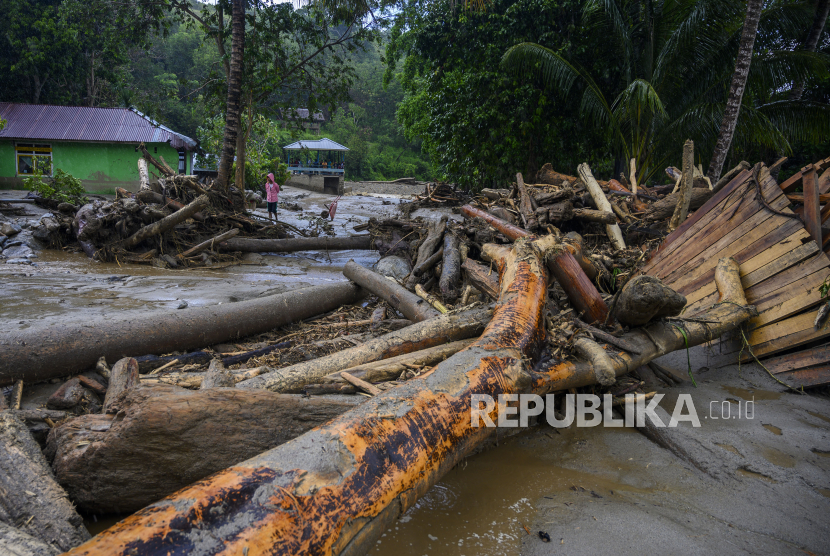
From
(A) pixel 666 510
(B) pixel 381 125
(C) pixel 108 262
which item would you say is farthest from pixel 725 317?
(B) pixel 381 125

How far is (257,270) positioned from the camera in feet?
26.1

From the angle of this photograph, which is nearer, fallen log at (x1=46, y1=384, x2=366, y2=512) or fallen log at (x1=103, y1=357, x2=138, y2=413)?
fallen log at (x1=46, y1=384, x2=366, y2=512)

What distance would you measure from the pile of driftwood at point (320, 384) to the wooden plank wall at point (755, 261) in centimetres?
21

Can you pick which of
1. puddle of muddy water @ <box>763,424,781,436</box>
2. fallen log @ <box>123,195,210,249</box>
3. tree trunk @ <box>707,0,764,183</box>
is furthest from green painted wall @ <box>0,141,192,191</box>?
puddle of muddy water @ <box>763,424,781,436</box>

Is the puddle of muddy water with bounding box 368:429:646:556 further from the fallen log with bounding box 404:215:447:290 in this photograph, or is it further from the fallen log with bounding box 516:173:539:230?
the fallen log with bounding box 516:173:539:230

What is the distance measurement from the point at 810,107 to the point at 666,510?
38.4ft

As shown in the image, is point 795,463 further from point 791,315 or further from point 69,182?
point 69,182

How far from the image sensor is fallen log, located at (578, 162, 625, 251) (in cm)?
603

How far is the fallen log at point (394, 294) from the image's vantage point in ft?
14.4

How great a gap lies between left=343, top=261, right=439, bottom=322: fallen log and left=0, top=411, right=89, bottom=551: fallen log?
2.91 metres

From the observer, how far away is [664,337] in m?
3.38

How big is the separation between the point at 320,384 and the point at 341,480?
1032mm

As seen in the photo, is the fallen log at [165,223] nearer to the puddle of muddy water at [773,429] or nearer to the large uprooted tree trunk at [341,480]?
the large uprooted tree trunk at [341,480]

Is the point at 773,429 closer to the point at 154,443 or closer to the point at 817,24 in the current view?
the point at 154,443
